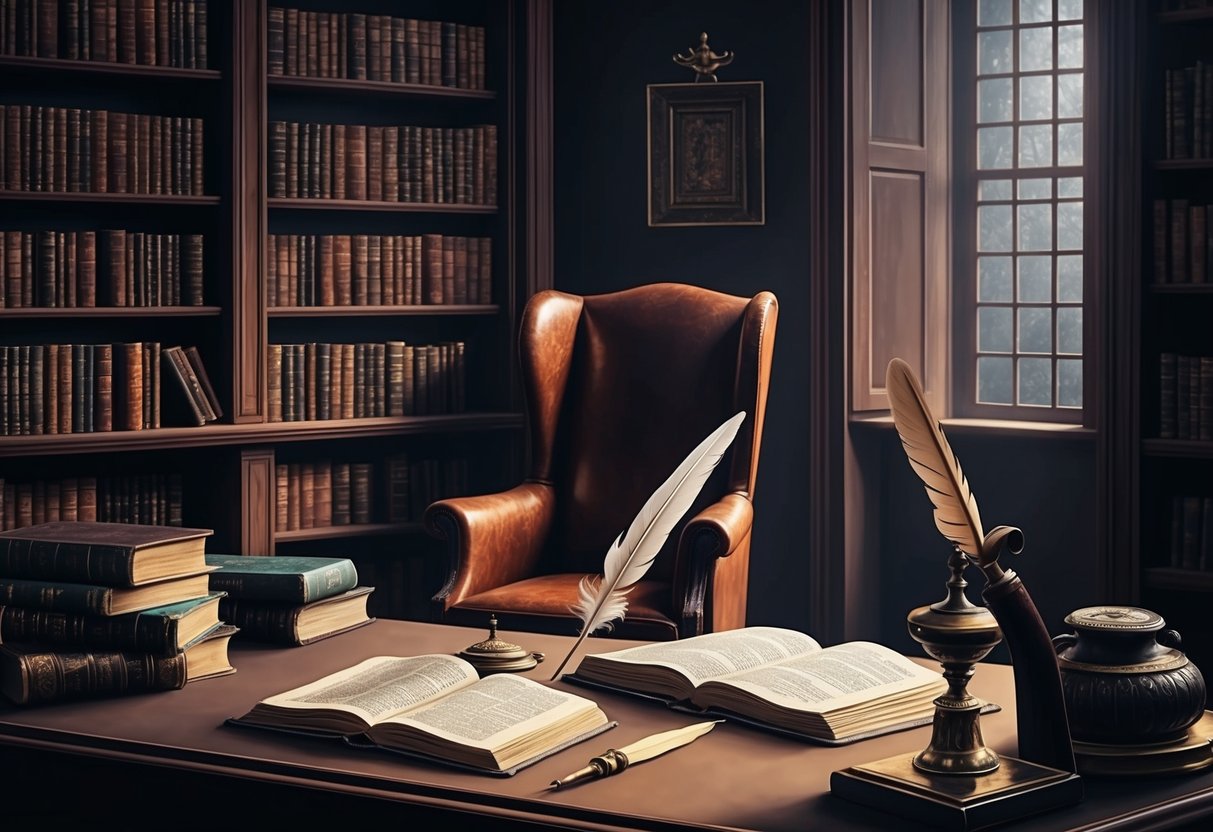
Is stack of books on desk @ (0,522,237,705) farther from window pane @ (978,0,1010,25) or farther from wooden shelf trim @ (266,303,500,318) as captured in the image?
window pane @ (978,0,1010,25)

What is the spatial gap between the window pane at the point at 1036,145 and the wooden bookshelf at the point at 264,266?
1.58 meters

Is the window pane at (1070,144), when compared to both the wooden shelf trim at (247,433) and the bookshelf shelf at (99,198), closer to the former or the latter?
the wooden shelf trim at (247,433)

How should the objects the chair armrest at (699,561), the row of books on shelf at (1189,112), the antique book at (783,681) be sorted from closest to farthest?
the antique book at (783,681), the chair armrest at (699,561), the row of books on shelf at (1189,112)

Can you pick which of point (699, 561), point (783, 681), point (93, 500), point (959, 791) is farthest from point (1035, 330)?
point (959, 791)

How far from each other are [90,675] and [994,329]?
11.1ft

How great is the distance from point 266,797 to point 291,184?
2902 mm

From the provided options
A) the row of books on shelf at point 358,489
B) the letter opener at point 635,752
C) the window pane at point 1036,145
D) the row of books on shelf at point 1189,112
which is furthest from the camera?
the window pane at point 1036,145

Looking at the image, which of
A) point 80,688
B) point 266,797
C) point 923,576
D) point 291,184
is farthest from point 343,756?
point 923,576

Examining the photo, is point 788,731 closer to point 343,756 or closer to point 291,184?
point 343,756

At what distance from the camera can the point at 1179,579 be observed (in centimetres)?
390

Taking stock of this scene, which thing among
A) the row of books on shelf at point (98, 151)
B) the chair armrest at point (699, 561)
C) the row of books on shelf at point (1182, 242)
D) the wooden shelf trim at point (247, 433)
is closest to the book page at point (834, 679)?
the chair armrest at point (699, 561)

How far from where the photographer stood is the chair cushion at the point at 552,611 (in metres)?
3.36

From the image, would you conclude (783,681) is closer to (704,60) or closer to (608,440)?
(608,440)

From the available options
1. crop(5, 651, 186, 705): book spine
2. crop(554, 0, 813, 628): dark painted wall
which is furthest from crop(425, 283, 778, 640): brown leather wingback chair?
crop(5, 651, 186, 705): book spine
